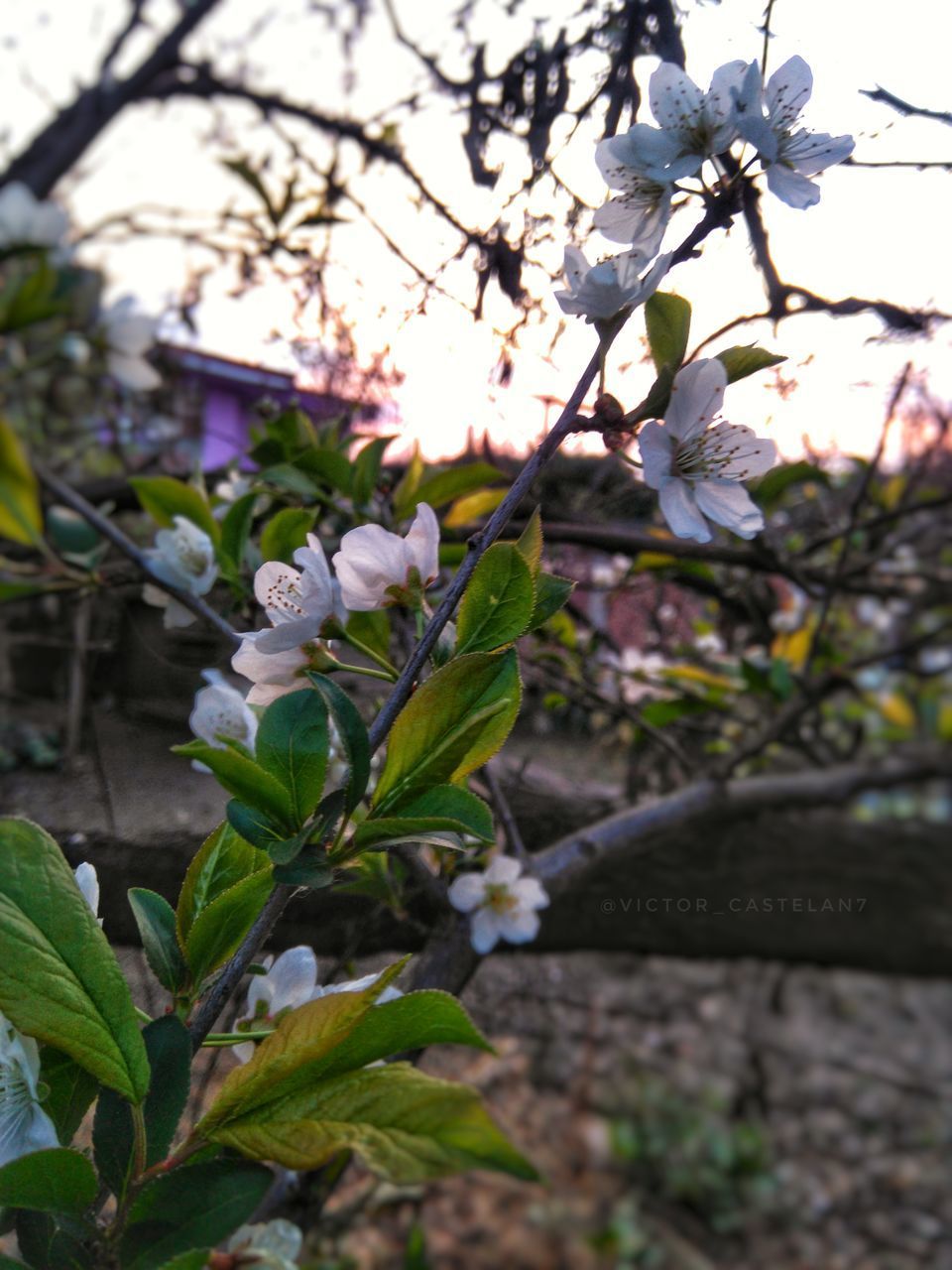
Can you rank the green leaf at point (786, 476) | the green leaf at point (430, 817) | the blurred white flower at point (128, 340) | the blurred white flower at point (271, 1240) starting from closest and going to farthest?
1. the green leaf at point (430, 817)
2. the blurred white flower at point (271, 1240)
3. the green leaf at point (786, 476)
4. the blurred white flower at point (128, 340)

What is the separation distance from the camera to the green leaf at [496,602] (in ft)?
1.26

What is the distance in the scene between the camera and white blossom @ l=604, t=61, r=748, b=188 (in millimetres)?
425

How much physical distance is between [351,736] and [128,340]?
4.47 feet

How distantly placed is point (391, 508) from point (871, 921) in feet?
4.77

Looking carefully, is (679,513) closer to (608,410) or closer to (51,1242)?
(608,410)

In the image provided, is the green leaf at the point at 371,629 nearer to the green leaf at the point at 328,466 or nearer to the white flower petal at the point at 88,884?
the white flower petal at the point at 88,884

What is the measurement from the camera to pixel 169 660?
1.05m

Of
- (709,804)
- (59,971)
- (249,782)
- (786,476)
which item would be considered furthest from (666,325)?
(709,804)

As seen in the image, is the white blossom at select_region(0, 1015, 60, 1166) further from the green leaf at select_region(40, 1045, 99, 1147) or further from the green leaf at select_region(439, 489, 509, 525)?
the green leaf at select_region(439, 489, 509, 525)

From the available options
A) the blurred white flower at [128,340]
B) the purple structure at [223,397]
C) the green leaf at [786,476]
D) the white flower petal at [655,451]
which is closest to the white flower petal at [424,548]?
the white flower petal at [655,451]

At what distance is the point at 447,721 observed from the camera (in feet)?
1.25

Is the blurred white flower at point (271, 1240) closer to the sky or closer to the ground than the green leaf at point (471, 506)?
closer to the ground

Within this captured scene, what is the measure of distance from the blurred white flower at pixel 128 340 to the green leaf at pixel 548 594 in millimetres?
1287

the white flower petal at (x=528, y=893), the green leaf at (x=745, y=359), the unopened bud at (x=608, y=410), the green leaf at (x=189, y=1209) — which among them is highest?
the green leaf at (x=745, y=359)
